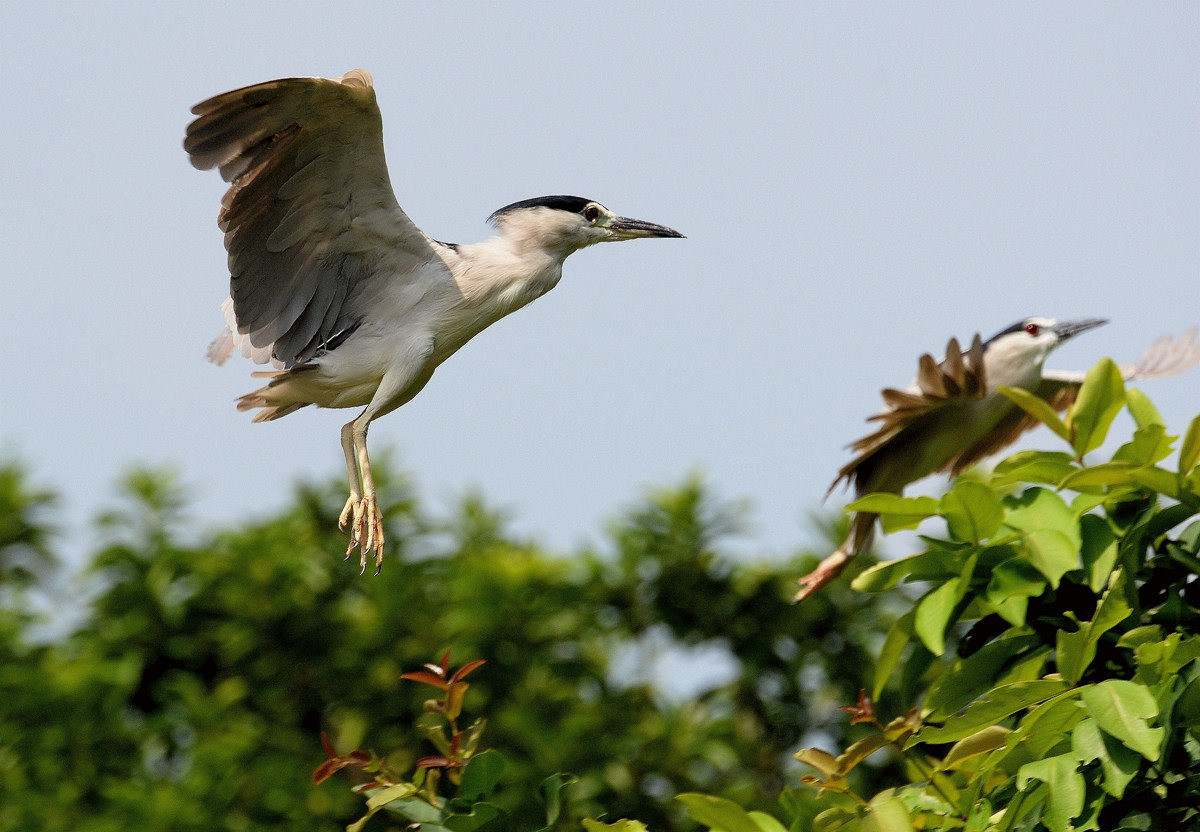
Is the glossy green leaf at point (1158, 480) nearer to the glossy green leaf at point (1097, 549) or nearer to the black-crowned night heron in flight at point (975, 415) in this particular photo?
the glossy green leaf at point (1097, 549)

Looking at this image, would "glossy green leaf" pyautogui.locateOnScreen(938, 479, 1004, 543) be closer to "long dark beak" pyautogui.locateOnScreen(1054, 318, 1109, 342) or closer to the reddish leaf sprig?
the reddish leaf sprig

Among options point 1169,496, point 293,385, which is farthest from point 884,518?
point 293,385

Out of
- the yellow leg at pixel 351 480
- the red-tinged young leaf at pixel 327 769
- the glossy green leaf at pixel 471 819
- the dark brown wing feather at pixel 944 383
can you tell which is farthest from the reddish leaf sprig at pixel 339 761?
the dark brown wing feather at pixel 944 383

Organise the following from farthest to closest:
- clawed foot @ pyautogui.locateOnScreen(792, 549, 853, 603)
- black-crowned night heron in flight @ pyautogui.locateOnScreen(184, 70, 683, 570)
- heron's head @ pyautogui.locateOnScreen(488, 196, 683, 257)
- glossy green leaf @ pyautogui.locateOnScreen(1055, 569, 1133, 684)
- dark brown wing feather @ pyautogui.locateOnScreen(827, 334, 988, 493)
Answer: clawed foot @ pyautogui.locateOnScreen(792, 549, 853, 603), dark brown wing feather @ pyautogui.locateOnScreen(827, 334, 988, 493), heron's head @ pyautogui.locateOnScreen(488, 196, 683, 257), black-crowned night heron in flight @ pyautogui.locateOnScreen(184, 70, 683, 570), glossy green leaf @ pyautogui.locateOnScreen(1055, 569, 1133, 684)

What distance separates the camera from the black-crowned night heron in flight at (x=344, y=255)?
283cm

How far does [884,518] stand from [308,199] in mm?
1509

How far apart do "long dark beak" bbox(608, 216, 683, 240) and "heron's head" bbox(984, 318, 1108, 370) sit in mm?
2406

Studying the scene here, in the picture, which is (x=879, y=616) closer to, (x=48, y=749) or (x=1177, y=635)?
(x=48, y=749)

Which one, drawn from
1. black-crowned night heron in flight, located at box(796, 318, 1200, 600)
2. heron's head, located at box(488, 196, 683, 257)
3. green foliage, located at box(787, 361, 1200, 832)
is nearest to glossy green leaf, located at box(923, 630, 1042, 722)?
green foliage, located at box(787, 361, 1200, 832)

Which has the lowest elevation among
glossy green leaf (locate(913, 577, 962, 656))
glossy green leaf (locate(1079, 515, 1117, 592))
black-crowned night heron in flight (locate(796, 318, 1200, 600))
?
black-crowned night heron in flight (locate(796, 318, 1200, 600))

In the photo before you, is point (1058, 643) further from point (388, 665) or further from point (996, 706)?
point (388, 665)

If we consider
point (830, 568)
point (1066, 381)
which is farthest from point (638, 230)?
point (1066, 381)

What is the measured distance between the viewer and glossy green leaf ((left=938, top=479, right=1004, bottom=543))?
2.30m

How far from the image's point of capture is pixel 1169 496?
7.59 ft
